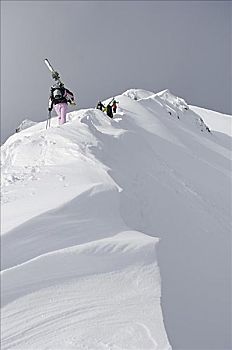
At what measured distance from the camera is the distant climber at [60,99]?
48.6 feet

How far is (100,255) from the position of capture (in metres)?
4.75

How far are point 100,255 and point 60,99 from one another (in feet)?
36.1

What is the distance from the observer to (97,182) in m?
6.70

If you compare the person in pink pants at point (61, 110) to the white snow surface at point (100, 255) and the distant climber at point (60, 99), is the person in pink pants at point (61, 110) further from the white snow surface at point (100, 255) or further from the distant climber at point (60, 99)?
the white snow surface at point (100, 255)

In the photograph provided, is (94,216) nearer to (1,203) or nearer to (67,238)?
(67,238)

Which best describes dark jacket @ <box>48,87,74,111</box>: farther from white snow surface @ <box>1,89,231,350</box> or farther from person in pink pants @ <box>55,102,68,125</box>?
white snow surface @ <box>1,89,231,350</box>

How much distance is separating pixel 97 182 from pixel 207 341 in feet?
9.75

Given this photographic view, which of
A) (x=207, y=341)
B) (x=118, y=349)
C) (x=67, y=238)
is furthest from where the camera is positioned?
(x=207, y=341)

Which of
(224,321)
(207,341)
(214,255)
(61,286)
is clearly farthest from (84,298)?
(214,255)

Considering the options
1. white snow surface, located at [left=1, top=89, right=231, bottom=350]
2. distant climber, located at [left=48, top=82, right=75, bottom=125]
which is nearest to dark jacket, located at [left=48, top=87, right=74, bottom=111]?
distant climber, located at [left=48, top=82, right=75, bottom=125]

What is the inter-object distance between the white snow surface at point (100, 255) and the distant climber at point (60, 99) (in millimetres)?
4538

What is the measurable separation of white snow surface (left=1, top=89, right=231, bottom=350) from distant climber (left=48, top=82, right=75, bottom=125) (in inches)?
179

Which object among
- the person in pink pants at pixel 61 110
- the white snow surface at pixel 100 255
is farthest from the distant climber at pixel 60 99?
the white snow surface at pixel 100 255

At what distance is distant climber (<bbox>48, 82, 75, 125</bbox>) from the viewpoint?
48.6 ft
